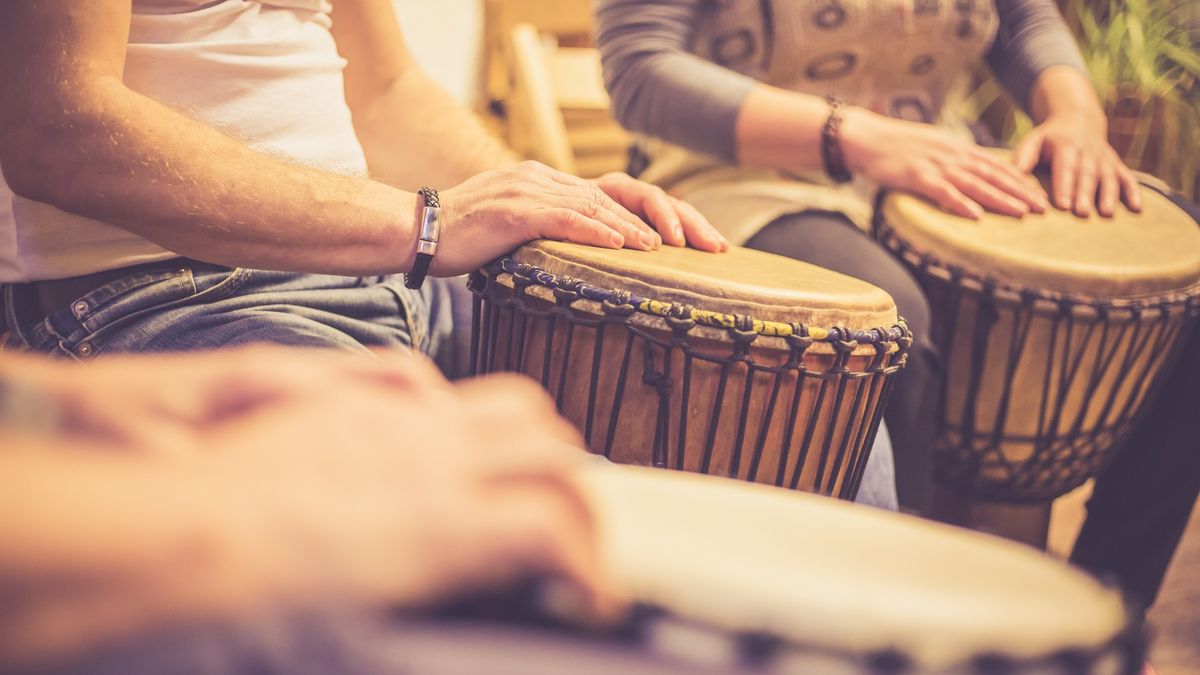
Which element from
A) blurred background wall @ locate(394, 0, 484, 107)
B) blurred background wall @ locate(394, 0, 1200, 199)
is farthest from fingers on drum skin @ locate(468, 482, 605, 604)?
blurred background wall @ locate(394, 0, 484, 107)

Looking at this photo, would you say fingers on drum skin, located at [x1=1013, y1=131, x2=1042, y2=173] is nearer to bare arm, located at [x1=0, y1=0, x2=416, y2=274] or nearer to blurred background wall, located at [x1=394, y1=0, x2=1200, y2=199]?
bare arm, located at [x1=0, y1=0, x2=416, y2=274]

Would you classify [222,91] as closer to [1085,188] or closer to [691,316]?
[691,316]

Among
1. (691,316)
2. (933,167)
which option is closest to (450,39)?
(933,167)

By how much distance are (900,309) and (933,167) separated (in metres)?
0.28

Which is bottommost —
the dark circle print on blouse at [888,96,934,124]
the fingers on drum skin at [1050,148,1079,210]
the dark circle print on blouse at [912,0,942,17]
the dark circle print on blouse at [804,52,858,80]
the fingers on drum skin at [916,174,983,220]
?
the fingers on drum skin at [916,174,983,220]

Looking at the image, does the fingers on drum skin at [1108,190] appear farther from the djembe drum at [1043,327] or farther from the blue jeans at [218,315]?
the blue jeans at [218,315]

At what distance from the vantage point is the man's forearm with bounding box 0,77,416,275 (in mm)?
815

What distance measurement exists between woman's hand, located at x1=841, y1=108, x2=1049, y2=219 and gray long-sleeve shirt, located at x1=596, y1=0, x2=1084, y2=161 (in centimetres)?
18

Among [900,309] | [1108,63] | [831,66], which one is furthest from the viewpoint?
[1108,63]

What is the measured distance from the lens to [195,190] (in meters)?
0.86

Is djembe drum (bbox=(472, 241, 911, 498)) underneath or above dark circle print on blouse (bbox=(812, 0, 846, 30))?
underneath

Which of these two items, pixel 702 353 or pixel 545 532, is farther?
pixel 702 353

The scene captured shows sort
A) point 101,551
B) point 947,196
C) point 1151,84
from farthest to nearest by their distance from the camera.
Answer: point 1151,84, point 947,196, point 101,551

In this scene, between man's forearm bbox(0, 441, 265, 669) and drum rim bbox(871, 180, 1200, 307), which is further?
drum rim bbox(871, 180, 1200, 307)
